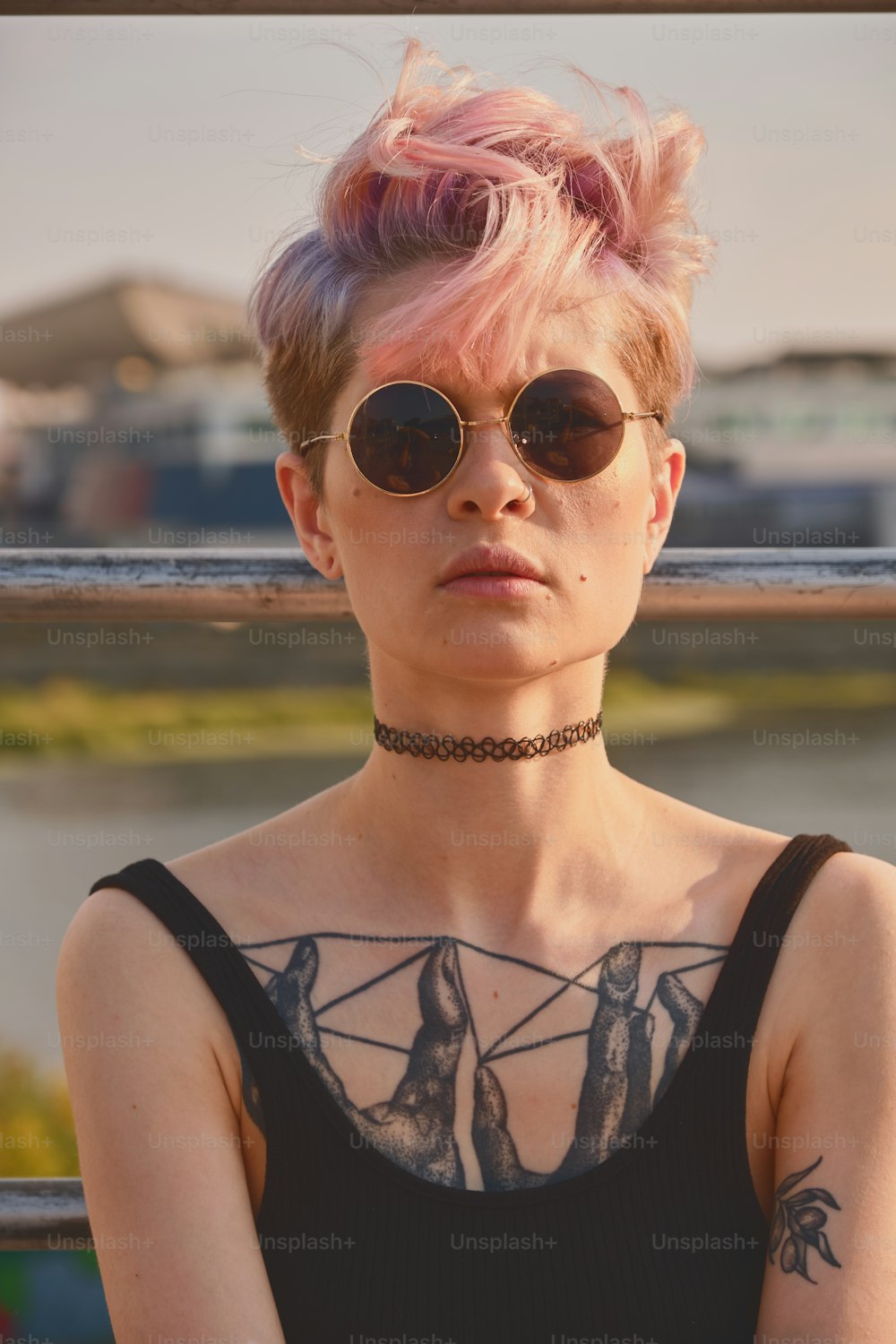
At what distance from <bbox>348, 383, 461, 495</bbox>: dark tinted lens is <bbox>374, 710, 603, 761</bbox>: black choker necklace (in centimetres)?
41

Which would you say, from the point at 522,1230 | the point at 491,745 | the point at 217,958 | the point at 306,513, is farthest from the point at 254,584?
the point at 522,1230

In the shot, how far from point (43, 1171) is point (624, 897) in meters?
5.27

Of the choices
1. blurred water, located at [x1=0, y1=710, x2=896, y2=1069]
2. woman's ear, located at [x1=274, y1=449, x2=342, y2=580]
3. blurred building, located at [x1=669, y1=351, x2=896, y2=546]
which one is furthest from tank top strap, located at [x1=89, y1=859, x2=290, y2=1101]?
blurred building, located at [x1=669, y1=351, x2=896, y2=546]

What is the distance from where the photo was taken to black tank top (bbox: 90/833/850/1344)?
1953mm

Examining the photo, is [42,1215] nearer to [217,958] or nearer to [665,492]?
[217,958]

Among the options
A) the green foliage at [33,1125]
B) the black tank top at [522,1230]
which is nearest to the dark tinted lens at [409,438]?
the black tank top at [522,1230]

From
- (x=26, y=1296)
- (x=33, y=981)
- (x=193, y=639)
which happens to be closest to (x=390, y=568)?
(x=26, y=1296)

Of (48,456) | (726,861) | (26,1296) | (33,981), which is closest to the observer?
(726,861)

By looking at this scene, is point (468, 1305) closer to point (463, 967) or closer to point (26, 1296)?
point (463, 967)

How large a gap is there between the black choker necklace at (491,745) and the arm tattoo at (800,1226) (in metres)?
0.74

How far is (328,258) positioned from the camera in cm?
227

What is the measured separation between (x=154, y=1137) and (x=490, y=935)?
61 centimetres

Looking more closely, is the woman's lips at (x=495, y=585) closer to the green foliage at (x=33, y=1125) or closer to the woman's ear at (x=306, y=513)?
the woman's ear at (x=306, y=513)

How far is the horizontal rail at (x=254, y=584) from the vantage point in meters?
2.01
